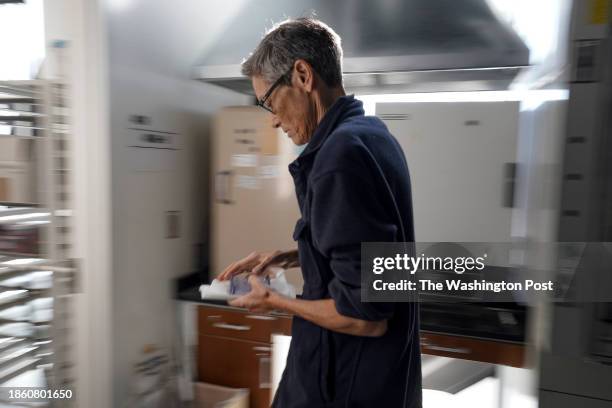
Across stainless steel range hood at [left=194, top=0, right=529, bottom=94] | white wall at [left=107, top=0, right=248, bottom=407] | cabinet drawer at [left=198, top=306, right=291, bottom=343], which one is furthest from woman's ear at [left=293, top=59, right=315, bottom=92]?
cabinet drawer at [left=198, top=306, right=291, bottom=343]

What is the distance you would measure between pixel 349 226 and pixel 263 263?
1.71 feet

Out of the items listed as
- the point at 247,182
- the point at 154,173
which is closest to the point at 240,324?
the point at 247,182

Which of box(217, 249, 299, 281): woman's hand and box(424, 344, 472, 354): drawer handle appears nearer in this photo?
box(217, 249, 299, 281): woman's hand

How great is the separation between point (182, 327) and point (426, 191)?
4.11 feet

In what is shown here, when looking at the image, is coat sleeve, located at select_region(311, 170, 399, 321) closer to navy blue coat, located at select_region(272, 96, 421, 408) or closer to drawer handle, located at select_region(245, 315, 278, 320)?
navy blue coat, located at select_region(272, 96, 421, 408)

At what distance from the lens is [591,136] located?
3.12ft

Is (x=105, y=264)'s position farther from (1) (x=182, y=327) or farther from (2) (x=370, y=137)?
(2) (x=370, y=137)

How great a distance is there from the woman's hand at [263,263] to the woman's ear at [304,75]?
495mm

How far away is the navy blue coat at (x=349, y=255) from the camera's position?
2.53 feet

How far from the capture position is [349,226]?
760mm

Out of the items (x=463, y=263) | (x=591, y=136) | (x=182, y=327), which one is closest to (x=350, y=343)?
(x=591, y=136)

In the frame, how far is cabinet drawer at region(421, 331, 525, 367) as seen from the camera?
1.56m

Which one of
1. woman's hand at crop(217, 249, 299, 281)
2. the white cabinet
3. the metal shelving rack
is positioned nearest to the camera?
woman's hand at crop(217, 249, 299, 281)

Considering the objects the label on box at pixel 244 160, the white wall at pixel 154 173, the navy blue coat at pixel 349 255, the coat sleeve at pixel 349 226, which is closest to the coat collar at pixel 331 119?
the navy blue coat at pixel 349 255
